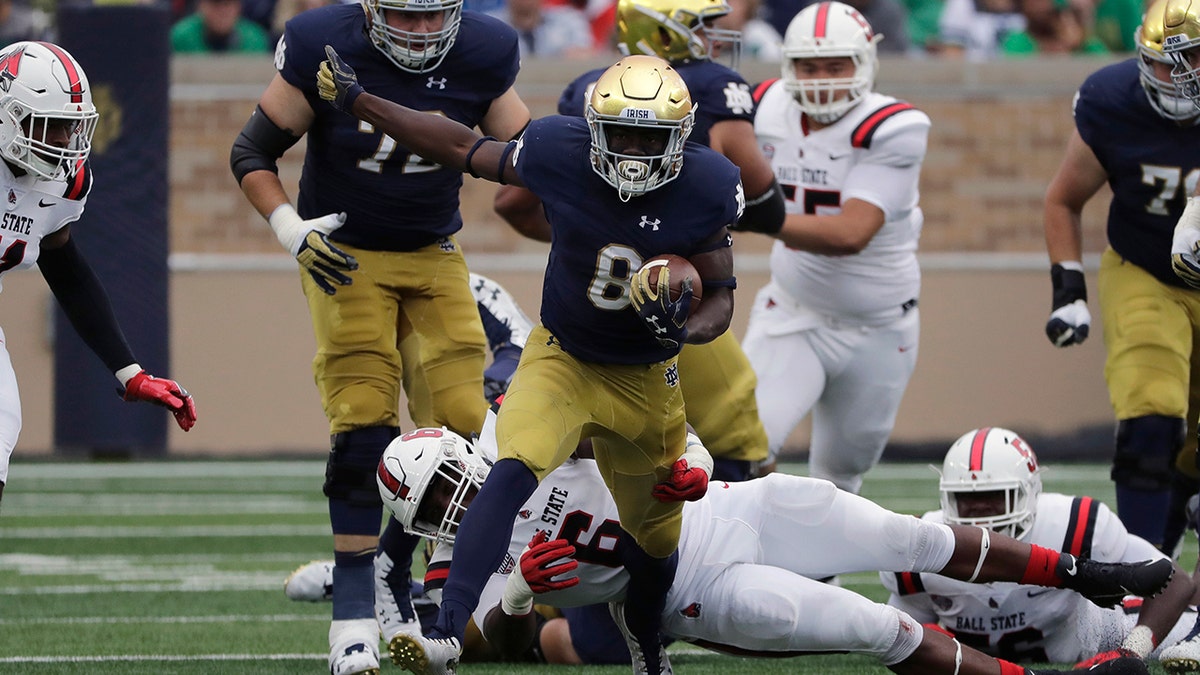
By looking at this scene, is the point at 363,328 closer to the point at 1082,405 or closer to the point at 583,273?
the point at 583,273

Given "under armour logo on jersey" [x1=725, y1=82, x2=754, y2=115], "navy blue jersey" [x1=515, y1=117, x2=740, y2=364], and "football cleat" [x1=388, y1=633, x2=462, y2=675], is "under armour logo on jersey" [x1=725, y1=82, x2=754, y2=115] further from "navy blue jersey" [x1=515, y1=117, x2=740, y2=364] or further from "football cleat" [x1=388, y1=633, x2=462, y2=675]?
"football cleat" [x1=388, y1=633, x2=462, y2=675]

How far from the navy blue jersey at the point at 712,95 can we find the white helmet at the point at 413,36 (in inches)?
26.5

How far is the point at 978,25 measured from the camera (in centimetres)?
1156

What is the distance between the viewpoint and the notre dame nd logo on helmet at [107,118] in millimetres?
9883

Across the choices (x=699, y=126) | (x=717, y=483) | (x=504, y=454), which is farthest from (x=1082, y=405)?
(x=504, y=454)

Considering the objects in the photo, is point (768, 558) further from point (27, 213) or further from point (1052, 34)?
point (1052, 34)

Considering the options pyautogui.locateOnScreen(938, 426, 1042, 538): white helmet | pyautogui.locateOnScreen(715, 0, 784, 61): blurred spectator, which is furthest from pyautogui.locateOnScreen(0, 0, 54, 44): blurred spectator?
pyautogui.locateOnScreen(938, 426, 1042, 538): white helmet

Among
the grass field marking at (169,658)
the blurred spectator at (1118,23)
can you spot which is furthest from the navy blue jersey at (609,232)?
the blurred spectator at (1118,23)

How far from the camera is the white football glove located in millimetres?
4746

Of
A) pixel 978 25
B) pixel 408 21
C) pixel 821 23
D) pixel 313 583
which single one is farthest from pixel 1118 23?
pixel 408 21

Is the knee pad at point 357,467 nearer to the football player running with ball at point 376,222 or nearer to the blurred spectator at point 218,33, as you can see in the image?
the football player running with ball at point 376,222

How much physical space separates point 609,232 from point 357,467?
1.08m

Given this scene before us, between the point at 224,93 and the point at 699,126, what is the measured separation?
5928 millimetres

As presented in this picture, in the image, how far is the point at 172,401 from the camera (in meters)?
4.55
